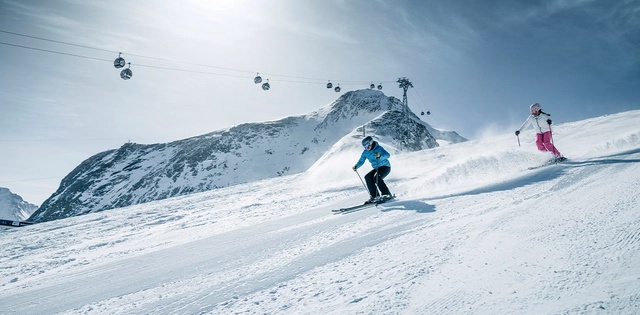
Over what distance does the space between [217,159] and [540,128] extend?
147209mm

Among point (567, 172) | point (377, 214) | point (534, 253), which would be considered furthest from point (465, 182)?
point (534, 253)

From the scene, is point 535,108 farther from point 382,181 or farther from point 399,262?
point 399,262

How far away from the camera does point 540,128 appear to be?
9781mm

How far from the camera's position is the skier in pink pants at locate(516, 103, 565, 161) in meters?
9.14

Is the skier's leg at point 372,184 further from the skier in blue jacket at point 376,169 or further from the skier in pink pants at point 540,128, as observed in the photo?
the skier in pink pants at point 540,128

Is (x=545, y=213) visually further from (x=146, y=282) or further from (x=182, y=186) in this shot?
(x=182, y=186)

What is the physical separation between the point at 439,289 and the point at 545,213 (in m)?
2.43

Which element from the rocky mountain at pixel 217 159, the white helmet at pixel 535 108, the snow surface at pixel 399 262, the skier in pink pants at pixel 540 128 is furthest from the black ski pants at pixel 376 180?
the rocky mountain at pixel 217 159

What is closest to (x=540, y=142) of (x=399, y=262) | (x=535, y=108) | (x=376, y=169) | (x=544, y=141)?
(x=544, y=141)

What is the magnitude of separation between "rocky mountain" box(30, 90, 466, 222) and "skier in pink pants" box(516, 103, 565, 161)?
107m

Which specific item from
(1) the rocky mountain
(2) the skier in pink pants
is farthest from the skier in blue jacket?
(1) the rocky mountain

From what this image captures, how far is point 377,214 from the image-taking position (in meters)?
5.23

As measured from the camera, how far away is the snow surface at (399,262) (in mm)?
1928

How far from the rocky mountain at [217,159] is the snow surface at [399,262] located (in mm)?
111296
